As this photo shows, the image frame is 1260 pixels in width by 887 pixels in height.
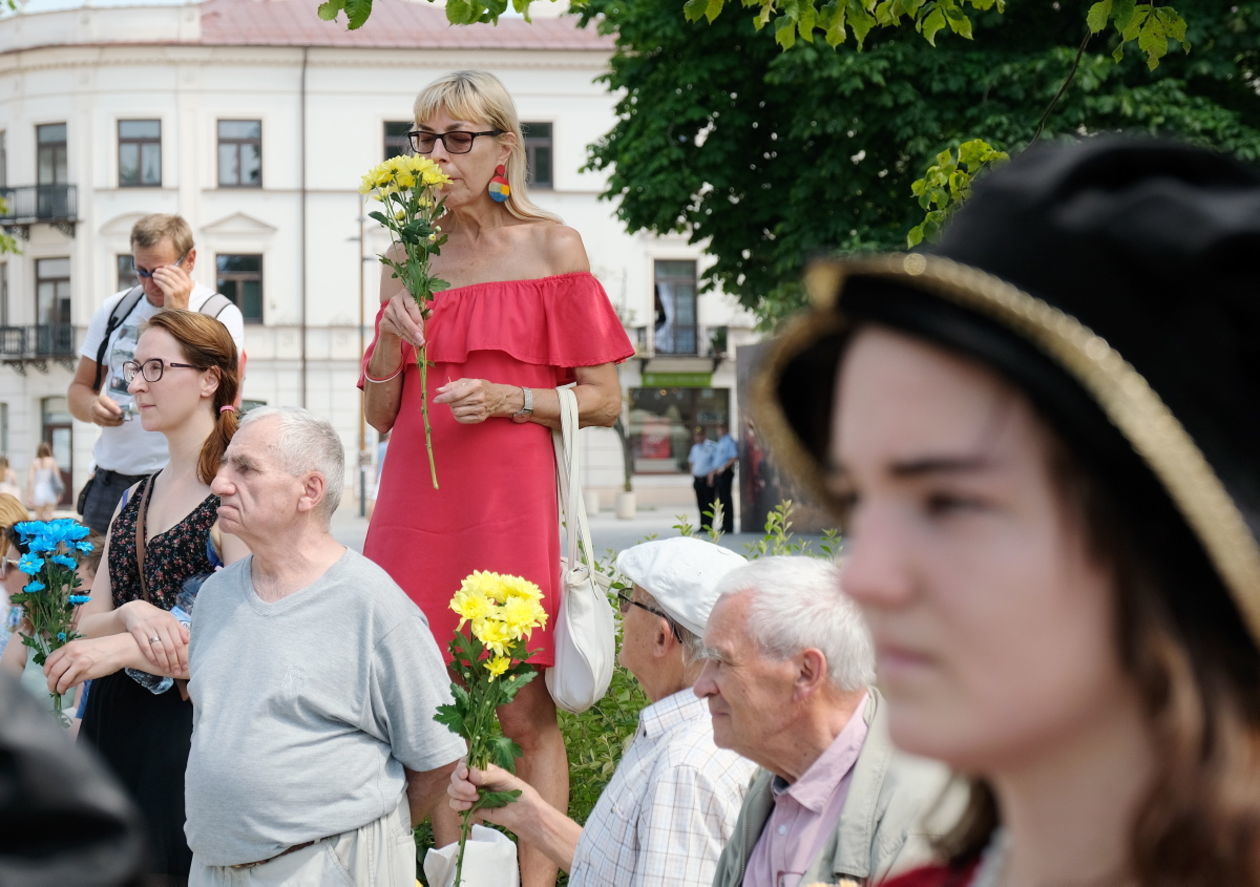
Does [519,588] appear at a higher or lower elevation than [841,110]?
lower

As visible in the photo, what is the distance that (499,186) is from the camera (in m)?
4.90

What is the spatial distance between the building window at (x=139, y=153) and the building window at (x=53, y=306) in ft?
10.5

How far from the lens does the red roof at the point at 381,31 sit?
1789 inches

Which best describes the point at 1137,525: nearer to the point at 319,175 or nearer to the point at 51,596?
the point at 51,596

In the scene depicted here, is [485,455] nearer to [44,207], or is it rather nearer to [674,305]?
[674,305]

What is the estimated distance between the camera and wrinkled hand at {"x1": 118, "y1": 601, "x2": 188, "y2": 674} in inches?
175

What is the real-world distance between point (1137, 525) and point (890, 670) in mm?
156

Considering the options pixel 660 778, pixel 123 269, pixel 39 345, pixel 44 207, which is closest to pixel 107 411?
pixel 660 778

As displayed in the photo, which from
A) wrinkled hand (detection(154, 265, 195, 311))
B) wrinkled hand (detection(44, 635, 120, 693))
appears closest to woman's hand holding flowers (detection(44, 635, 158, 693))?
wrinkled hand (detection(44, 635, 120, 693))

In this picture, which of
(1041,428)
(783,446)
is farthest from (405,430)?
Answer: (1041,428)

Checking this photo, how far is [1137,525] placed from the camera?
0.87 m

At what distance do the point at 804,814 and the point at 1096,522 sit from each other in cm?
236

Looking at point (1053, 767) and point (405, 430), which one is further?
point (405, 430)

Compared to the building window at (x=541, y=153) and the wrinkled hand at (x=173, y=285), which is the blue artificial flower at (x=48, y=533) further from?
the building window at (x=541, y=153)
